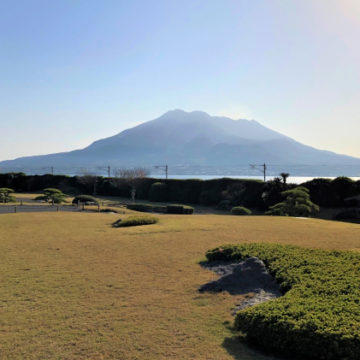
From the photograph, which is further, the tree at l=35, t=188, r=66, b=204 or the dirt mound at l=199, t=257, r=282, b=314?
the tree at l=35, t=188, r=66, b=204

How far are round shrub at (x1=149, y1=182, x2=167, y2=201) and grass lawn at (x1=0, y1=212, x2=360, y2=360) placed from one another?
2718 cm

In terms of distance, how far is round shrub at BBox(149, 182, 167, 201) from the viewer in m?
42.0

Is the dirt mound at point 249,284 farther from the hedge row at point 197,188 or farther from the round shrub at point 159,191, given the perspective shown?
the round shrub at point 159,191

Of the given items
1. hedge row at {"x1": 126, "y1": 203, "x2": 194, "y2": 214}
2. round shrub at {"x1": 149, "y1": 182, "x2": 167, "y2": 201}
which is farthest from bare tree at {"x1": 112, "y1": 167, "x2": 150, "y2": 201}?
hedge row at {"x1": 126, "y1": 203, "x2": 194, "y2": 214}

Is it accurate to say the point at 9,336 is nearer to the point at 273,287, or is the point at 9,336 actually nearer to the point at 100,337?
the point at 100,337

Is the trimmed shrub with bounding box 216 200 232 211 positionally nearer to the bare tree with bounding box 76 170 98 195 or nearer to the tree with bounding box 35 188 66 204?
the tree with bounding box 35 188 66 204

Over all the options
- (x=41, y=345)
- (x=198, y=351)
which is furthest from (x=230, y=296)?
(x=41, y=345)

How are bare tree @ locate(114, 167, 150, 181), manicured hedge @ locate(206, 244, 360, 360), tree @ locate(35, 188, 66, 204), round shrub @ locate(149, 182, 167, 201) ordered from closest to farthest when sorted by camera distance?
manicured hedge @ locate(206, 244, 360, 360)
tree @ locate(35, 188, 66, 204)
round shrub @ locate(149, 182, 167, 201)
bare tree @ locate(114, 167, 150, 181)

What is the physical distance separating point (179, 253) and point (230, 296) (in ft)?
13.1

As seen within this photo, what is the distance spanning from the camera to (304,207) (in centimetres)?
2520

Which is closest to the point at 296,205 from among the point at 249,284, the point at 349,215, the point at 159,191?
the point at 349,215

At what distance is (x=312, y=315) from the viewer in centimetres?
496

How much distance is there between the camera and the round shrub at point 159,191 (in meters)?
42.0

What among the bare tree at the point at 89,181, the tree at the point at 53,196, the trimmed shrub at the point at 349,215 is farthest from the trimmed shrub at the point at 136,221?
the bare tree at the point at 89,181
